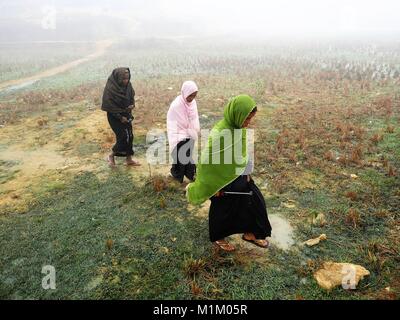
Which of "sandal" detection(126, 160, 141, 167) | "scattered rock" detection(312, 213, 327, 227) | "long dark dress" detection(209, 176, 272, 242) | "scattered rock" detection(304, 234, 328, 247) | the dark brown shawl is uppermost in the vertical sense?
the dark brown shawl

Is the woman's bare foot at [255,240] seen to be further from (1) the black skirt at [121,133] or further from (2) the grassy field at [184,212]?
(1) the black skirt at [121,133]

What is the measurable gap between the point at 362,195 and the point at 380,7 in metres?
132

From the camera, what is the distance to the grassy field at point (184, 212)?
153 inches

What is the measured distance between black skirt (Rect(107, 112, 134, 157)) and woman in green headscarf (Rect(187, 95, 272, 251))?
3025mm

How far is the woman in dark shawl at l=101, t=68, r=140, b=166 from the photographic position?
251 inches

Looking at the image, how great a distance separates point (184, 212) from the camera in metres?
5.35

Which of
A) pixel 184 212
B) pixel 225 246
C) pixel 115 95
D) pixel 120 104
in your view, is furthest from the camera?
pixel 120 104

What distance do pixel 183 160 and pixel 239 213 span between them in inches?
85.6

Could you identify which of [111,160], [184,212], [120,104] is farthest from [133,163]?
[184,212]

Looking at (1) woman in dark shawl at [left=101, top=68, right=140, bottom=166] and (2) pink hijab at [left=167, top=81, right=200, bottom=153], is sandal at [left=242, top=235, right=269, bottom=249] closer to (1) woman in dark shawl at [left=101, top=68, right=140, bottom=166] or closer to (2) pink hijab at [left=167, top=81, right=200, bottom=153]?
(2) pink hijab at [left=167, top=81, right=200, bottom=153]

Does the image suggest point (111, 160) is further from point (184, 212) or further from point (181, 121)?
point (184, 212)

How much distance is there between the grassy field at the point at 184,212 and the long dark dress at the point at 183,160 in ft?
1.07

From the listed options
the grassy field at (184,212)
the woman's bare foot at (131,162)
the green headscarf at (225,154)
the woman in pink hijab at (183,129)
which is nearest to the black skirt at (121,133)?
the woman's bare foot at (131,162)

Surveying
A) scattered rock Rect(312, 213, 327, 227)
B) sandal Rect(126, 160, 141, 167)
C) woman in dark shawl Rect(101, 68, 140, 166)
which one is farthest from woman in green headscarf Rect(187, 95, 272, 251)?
sandal Rect(126, 160, 141, 167)
